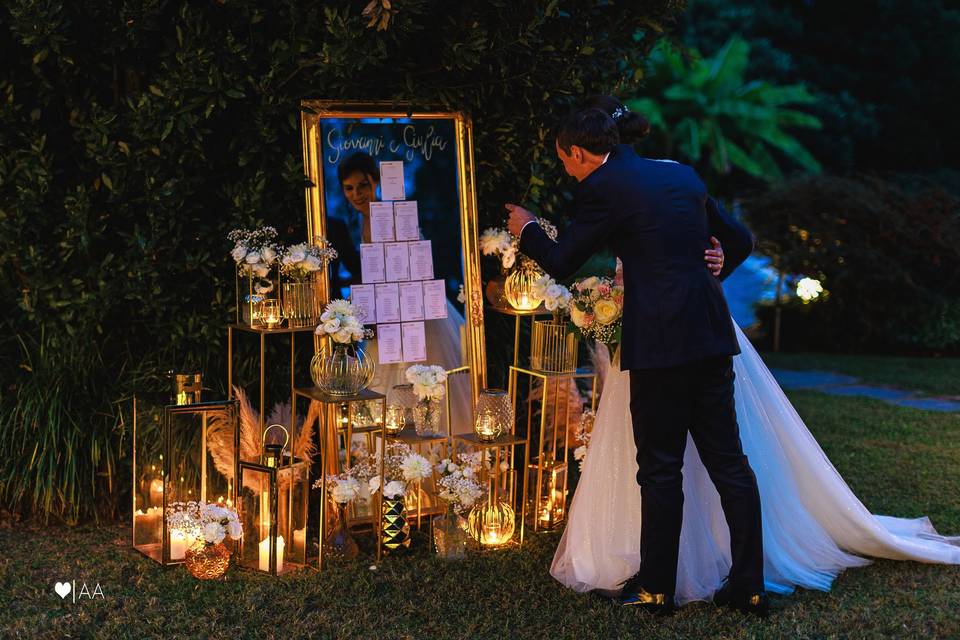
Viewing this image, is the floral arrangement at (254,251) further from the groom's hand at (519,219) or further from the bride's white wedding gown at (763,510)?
the bride's white wedding gown at (763,510)

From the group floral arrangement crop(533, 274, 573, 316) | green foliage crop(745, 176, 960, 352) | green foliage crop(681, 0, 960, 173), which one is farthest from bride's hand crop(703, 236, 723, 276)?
green foliage crop(681, 0, 960, 173)

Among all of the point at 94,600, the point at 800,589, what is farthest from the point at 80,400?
the point at 800,589

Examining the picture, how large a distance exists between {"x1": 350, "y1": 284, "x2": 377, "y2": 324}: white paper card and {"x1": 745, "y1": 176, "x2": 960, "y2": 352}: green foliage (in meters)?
8.57

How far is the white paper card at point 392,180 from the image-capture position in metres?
5.13

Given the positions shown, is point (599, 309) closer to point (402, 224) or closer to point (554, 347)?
point (554, 347)

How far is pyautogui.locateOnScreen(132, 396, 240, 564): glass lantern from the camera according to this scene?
14.9 feet

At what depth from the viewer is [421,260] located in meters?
5.22

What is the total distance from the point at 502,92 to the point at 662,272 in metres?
1.87

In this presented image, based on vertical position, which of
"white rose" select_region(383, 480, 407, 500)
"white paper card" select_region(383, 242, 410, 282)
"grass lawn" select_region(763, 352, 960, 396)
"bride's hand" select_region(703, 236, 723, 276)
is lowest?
"white rose" select_region(383, 480, 407, 500)

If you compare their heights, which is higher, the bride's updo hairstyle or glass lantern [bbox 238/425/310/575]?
the bride's updo hairstyle

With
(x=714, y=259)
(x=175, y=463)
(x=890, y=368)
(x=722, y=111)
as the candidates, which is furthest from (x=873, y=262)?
(x=175, y=463)

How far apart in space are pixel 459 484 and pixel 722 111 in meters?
13.7

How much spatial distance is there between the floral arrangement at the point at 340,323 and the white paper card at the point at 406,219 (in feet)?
2.44

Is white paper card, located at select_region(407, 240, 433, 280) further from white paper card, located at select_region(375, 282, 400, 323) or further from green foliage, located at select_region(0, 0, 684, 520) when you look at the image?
green foliage, located at select_region(0, 0, 684, 520)
